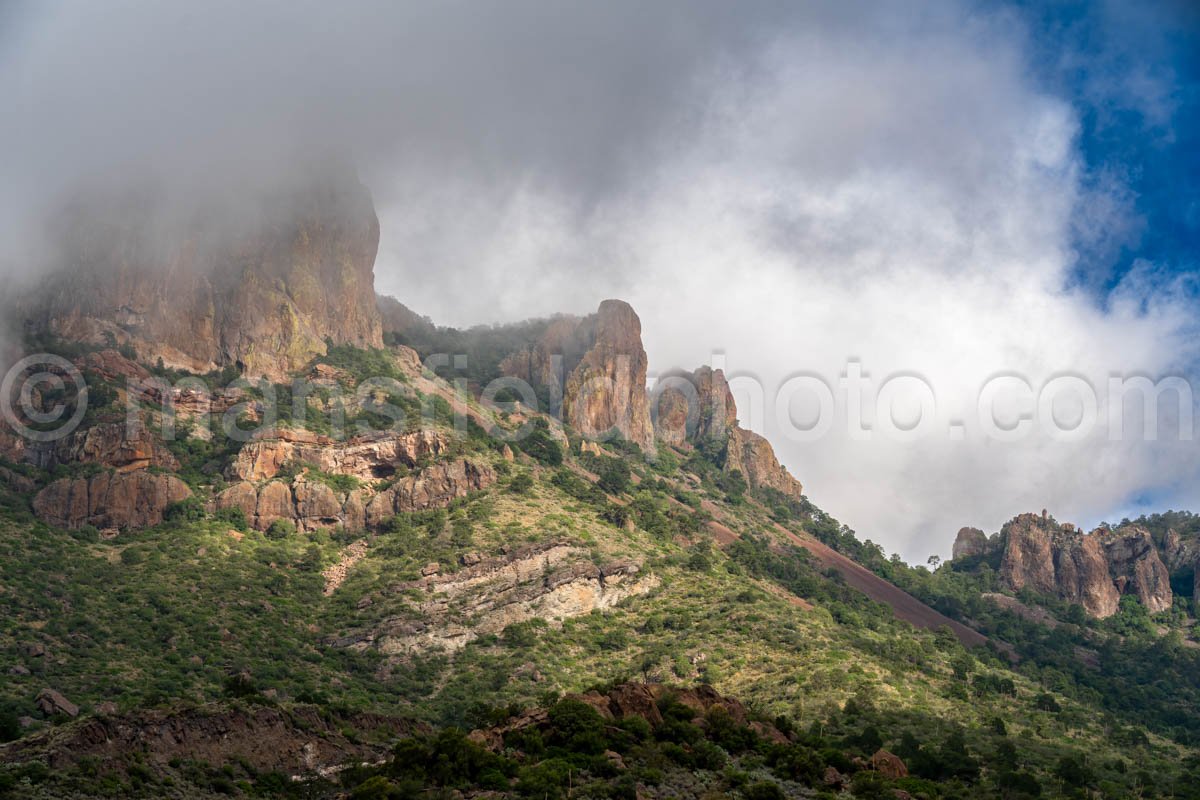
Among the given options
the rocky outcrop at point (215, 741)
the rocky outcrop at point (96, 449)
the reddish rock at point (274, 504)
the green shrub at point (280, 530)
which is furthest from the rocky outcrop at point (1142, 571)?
the rocky outcrop at point (96, 449)

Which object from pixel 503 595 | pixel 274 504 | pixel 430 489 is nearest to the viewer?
pixel 503 595

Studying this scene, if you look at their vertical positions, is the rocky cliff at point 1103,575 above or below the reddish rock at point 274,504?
above

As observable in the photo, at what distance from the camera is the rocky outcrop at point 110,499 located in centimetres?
11256

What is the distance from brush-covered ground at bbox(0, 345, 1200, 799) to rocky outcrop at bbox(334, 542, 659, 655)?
1240 mm

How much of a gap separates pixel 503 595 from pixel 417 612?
955 centimetres

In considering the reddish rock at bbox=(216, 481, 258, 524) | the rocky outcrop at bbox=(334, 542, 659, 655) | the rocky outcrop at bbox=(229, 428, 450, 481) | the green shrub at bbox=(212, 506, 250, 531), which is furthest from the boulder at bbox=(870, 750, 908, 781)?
the rocky outcrop at bbox=(229, 428, 450, 481)

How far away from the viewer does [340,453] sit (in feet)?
438

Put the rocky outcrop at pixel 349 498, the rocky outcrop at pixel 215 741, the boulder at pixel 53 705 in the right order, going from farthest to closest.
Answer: the rocky outcrop at pixel 349 498 → the boulder at pixel 53 705 → the rocky outcrop at pixel 215 741

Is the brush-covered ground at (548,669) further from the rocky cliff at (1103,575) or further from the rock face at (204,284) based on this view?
the rock face at (204,284)

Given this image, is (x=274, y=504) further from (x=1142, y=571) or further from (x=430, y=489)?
(x=1142, y=571)

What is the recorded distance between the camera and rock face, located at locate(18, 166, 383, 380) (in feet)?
462

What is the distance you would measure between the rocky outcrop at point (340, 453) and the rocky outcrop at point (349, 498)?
3394 mm

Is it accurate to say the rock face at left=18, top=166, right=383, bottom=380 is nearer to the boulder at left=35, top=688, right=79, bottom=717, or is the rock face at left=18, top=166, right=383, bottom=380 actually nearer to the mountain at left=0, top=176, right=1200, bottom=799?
the mountain at left=0, top=176, right=1200, bottom=799

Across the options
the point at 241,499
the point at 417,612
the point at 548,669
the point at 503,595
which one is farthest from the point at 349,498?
the point at 548,669
